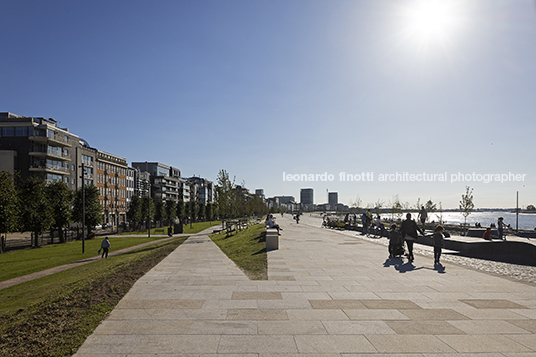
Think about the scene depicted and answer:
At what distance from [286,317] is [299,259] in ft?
25.6

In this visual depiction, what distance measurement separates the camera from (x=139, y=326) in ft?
20.3

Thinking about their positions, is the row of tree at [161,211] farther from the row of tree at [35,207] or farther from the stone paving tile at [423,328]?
the stone paving tile at [423,328]

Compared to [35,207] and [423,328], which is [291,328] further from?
[35,207]

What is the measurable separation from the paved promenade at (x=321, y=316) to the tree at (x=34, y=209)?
3424 centimetres

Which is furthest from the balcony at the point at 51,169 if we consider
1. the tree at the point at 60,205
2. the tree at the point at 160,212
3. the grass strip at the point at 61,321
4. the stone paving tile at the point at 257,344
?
the stone paving tile at the point at 257,344

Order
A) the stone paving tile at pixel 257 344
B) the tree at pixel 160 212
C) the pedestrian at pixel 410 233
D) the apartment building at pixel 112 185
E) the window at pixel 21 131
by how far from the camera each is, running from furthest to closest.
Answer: the apartment building at pixel 112 185 < the tree at pixel 160 212 < the window at pixel 21 131 < the pedestrian at pixel 410 233 < the stone paving tile at pixel 257 344

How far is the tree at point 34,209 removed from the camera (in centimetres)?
3625

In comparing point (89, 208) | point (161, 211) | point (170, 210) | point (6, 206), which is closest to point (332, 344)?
point (6, 206)

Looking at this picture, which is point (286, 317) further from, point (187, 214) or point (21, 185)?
point (187, 214)

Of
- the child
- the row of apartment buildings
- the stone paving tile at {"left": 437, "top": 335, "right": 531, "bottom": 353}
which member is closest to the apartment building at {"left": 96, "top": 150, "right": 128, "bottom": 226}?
the row of apartment buildings

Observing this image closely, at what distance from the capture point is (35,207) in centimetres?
3784

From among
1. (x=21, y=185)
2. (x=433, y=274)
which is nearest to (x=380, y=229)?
(x=433, y=274)

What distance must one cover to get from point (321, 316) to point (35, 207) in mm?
42756

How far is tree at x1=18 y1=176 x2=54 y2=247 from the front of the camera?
3625 centimetres
